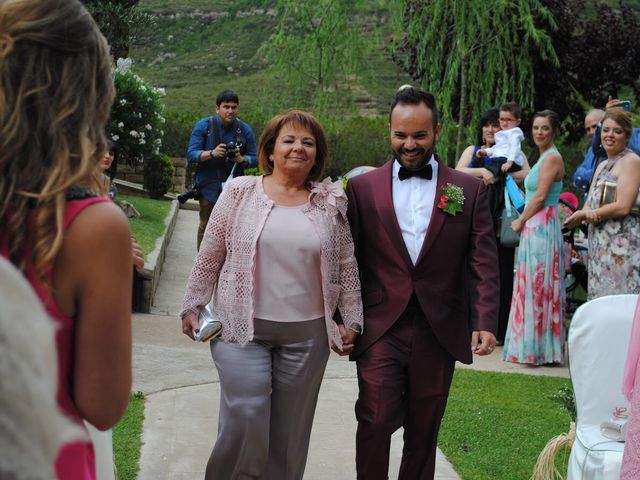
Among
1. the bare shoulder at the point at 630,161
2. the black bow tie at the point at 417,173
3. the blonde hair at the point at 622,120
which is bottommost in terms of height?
the bare shoulder at the point at 630,161

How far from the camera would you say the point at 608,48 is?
19.0 meters

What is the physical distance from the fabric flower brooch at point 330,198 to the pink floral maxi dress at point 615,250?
3829 millimetres

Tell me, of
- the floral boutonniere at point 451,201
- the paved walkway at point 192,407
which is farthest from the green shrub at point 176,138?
the floral boutonniere at point 451,201

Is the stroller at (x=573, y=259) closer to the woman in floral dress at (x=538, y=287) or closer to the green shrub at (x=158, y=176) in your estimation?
the woman in floral dress at (x=538, y=287)

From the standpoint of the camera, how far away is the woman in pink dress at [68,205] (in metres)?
1.86

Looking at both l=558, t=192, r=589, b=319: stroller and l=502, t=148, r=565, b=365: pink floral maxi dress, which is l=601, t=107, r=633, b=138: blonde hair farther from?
l=558, t=192, r=589, b=319: stroller

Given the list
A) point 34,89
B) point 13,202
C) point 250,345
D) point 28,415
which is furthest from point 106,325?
point 250,345

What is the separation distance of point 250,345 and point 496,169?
5.21m

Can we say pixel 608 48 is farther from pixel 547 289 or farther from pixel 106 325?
pixel 106 325

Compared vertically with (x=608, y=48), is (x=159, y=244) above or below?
below

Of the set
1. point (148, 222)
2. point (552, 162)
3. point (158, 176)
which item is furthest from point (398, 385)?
point (158, 176)

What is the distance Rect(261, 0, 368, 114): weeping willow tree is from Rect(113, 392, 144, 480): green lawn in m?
12.0

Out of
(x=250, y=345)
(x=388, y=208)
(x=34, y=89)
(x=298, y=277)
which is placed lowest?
(x=250, y=345)

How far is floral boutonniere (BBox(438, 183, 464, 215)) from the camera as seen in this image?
4770 mm
